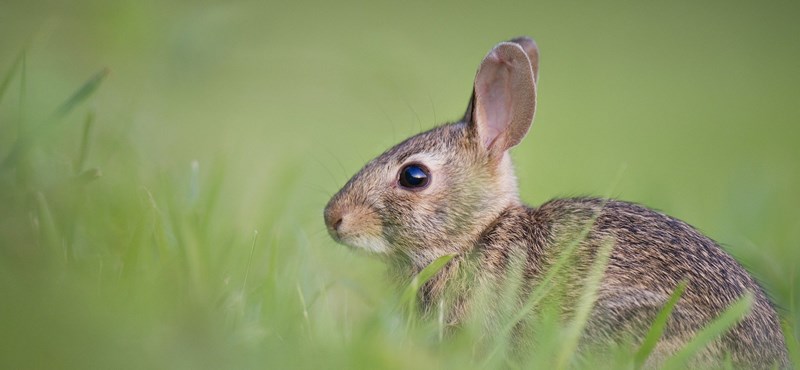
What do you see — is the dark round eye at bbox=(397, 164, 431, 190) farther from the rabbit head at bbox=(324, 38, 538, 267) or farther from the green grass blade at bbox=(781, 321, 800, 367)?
the green grass blade at bbox=(781, 321, 800, 367)

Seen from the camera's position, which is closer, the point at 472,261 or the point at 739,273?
the point at 739,273

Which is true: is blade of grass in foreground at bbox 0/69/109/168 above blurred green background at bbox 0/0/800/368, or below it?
above

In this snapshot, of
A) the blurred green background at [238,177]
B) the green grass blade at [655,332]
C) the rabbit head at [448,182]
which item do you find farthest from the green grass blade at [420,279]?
the green grass blade at [655,332]

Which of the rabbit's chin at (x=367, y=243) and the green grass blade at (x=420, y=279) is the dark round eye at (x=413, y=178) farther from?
the green grass blade at (x=420, y=279)

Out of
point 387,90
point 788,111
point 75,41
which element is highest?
point 75,41

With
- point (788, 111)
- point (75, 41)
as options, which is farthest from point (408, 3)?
point (75, 41)

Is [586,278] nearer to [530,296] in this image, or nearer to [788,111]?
[530,296]

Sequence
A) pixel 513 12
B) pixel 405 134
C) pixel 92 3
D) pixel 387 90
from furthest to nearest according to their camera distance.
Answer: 1. pixel 513 12
2. pixel 405 134
3. pixel 387 90
4. pixel 92 3

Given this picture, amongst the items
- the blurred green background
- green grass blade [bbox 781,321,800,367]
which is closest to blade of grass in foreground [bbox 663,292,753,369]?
green grass blade [bbox 781,321,800,367]
